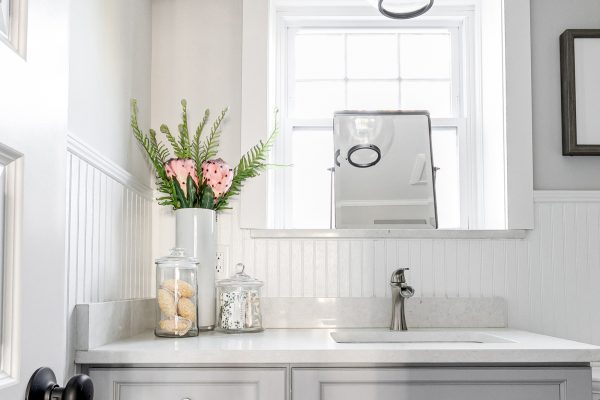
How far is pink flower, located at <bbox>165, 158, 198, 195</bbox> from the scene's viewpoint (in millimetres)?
2164

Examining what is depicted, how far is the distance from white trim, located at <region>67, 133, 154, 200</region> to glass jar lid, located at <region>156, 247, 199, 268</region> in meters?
0.27

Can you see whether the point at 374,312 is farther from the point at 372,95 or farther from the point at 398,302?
the point at 372,95

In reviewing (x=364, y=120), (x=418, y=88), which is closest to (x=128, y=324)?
(x=364, y=120)

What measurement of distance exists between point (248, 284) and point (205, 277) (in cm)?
16

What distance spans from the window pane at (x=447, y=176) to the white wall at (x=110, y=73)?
1.11 metres

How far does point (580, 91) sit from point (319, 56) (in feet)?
3.22

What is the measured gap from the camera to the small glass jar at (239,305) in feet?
6.72

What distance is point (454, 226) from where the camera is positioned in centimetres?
259

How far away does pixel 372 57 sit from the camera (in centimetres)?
266

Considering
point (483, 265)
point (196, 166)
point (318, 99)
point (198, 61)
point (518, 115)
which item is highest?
point (198, 61)

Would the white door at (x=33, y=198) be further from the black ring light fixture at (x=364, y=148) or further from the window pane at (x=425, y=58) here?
the window pane at (x=425, y=58)

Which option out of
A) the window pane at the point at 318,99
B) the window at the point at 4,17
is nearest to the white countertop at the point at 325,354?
the window at the point at 4,17

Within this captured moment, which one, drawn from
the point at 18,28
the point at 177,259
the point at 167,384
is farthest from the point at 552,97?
the point at 18,28

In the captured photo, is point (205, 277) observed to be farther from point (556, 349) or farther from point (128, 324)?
point (556, 349)
